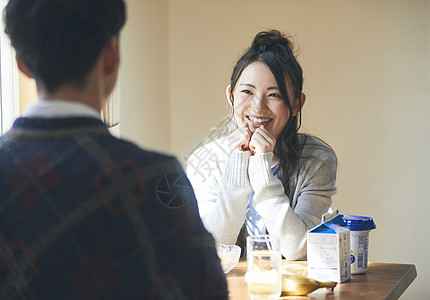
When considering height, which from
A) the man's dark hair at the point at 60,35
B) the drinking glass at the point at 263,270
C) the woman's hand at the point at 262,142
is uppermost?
the man's dark hair at the point at 60,35

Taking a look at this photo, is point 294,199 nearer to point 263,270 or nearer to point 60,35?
point 263,270

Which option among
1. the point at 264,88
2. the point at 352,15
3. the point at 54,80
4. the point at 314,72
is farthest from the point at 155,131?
the point at 54,80

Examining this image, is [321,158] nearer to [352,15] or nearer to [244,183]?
[244,183]

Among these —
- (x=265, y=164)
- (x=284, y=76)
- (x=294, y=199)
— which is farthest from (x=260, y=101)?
(x=294, y=199)

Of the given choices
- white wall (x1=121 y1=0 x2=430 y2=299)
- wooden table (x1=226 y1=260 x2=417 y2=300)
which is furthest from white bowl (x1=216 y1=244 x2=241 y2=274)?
white wall (x1=121 y1=0 x2=430 y2=299)

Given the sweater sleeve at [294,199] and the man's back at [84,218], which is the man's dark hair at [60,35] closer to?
the man's back at [84,218]

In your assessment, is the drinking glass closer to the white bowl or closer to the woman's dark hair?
the white bowl

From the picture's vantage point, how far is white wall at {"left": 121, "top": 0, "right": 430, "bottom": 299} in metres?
3.27

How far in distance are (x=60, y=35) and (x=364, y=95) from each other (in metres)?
2.85

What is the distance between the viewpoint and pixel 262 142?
1982mm

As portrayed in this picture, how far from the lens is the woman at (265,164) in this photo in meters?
1.84

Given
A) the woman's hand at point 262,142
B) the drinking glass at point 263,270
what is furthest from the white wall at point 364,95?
the drinking glass at point 263,270

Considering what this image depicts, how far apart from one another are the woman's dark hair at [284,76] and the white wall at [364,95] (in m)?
1.19

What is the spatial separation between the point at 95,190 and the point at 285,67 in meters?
1.46
